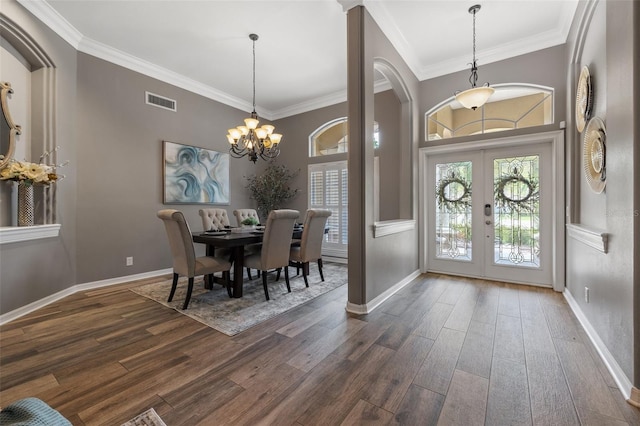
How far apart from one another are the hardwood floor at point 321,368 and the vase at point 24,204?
3.16 ft

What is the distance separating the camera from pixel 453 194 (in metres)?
4.29

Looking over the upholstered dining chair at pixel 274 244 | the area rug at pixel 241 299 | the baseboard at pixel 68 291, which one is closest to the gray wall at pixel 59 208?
the baseboard at pixel 68 291

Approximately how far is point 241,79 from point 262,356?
4.36 meters

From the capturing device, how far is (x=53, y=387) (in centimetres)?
170

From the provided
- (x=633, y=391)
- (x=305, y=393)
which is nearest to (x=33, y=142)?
(x=305, y=393)

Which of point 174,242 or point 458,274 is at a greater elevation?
point 174,242

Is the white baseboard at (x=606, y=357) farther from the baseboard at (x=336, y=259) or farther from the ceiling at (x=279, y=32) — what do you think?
the baseboard at (x=336, y=259)

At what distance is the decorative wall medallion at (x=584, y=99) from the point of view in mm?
2502

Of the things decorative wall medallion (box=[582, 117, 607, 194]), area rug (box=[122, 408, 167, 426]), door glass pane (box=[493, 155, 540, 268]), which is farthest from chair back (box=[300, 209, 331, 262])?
decorative wall medallion (box=[582, 117, 607, 194])

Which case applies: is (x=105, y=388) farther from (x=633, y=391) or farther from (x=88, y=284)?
(x=633, y=391)

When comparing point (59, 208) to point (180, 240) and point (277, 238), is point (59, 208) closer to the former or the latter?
point (180, 240)

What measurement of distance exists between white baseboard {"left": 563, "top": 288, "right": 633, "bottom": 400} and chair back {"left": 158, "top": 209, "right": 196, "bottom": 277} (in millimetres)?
3378

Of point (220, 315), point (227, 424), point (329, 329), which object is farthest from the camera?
point (220, 315)

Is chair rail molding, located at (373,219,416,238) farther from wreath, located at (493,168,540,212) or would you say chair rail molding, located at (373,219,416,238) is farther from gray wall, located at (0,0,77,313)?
gray wall, located at (0,0,77,313)
